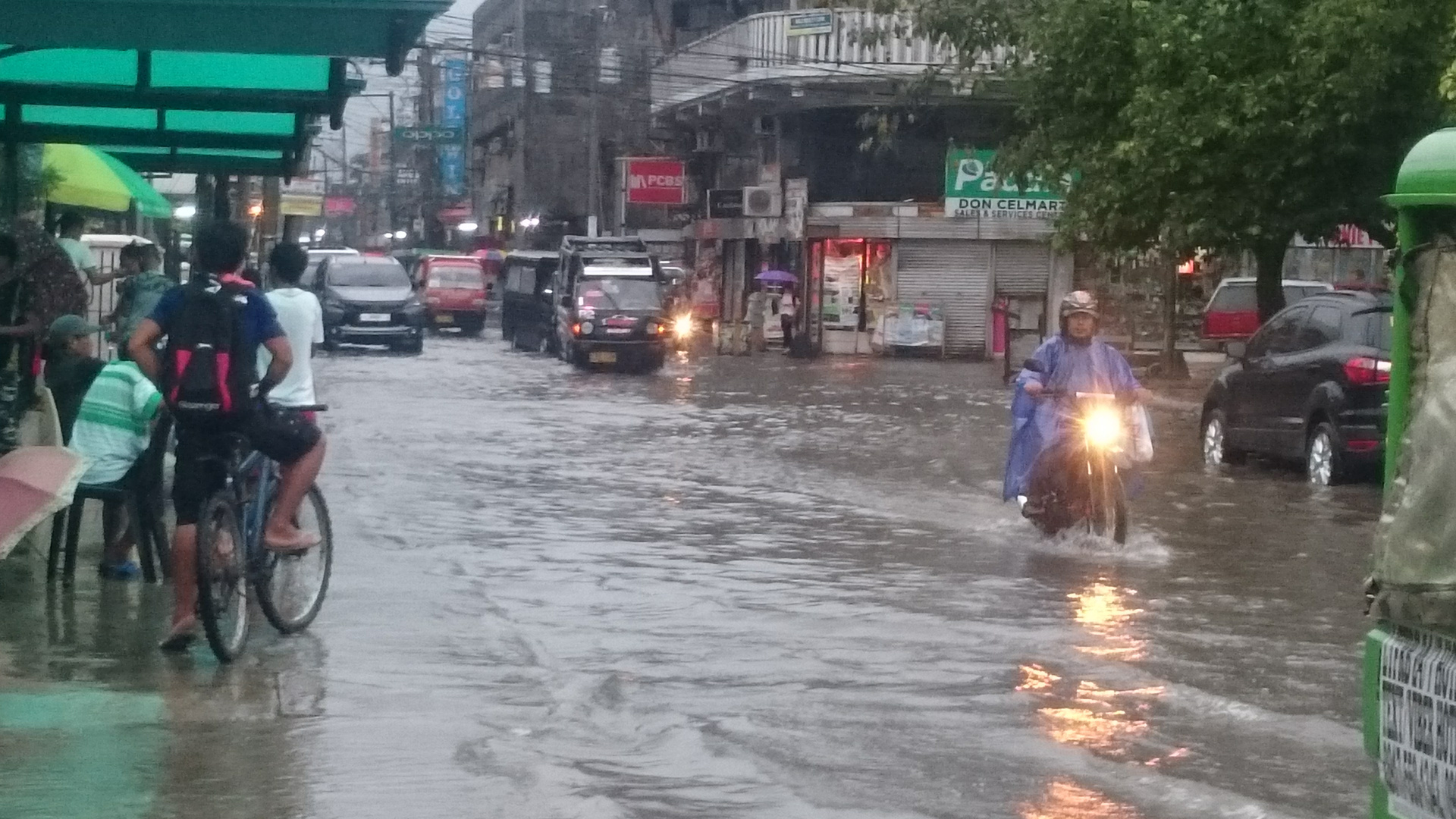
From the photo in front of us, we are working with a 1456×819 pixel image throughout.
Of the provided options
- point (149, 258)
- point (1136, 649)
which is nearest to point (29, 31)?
point (149, 258)

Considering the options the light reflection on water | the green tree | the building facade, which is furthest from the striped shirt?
the building facade

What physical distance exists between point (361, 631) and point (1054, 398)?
521 cm

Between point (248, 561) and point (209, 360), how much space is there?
101 centimetres

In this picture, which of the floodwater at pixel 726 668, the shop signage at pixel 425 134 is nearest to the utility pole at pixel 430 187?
the shop signage at pixel 425 134

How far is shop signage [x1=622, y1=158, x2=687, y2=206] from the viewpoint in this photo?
181 ft

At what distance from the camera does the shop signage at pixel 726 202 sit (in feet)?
161

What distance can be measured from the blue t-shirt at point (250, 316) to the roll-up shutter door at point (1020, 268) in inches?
1509

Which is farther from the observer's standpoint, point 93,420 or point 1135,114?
point 1135,114

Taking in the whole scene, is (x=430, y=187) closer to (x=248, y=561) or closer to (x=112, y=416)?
(x=112, y=416)

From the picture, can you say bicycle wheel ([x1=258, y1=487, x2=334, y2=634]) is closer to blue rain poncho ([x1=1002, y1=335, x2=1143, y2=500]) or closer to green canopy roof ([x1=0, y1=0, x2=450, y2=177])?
green canopy roof ([x1=0, y1=0, x2=450, y2=177])

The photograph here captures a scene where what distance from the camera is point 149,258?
13.5 m

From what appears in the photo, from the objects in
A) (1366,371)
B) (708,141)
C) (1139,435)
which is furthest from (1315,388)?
(708,141)

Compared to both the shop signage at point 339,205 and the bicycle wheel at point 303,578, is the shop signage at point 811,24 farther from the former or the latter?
the shop signage at point 339,205

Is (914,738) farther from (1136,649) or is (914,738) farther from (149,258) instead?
(149,258)
